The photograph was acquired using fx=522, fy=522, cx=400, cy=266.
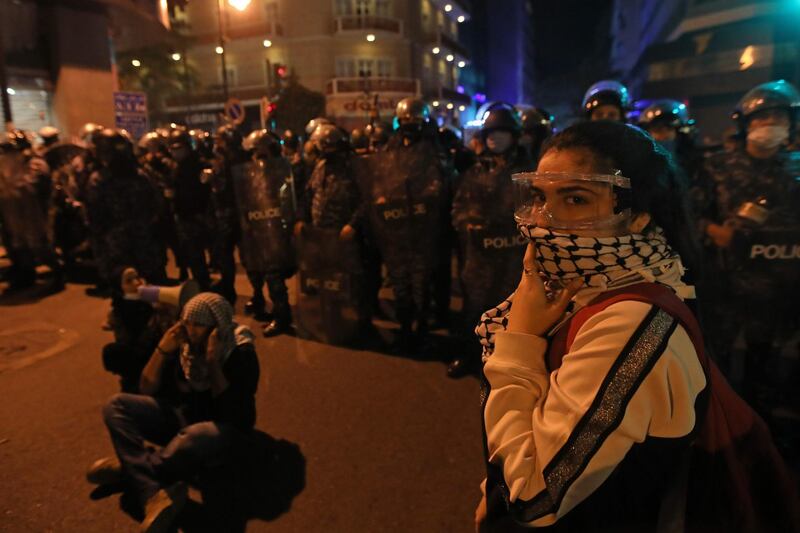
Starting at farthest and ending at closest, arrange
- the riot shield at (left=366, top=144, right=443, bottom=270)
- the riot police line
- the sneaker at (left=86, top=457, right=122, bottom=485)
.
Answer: the riot shield at (left=366, top=144, right=443, bottom=270), the riot police line, the sneaker at (left=86, top=457, right=122, bottom=485)

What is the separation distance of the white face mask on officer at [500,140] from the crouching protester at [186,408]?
2.43 m

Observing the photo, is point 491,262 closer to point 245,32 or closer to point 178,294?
point 178,294

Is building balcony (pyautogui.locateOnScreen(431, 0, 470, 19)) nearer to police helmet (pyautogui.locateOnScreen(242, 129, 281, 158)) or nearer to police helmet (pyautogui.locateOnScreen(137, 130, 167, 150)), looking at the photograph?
police helmet (pyautogui.locateOnScreen(137, 130, 167, 150))

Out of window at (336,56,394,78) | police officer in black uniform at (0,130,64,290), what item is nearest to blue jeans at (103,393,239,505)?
police officer in black uniform at (0,130,64,290)

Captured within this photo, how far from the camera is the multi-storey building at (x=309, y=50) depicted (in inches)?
1321

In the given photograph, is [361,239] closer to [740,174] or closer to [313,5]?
[740,174]

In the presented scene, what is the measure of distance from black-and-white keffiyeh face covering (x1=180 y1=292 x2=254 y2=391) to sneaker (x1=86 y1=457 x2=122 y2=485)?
0.66 m

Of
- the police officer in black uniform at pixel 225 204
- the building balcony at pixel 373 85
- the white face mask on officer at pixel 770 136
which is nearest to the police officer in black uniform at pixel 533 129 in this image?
the white face mask on officer at pixel 770 136

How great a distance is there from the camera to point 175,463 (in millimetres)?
3062

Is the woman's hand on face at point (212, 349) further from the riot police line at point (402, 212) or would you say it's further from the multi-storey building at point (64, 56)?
the multi-storey building at point (64, 56)

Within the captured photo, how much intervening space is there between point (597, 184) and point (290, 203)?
4.91m

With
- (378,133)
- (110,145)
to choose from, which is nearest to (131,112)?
(110,145)

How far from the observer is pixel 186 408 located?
133 inches

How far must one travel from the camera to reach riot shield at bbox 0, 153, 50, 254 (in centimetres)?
770
